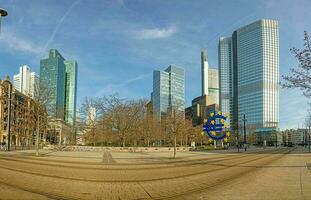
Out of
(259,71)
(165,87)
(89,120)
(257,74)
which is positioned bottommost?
(89,120)

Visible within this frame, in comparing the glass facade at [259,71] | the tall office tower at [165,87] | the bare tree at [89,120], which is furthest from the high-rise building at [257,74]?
the bare tree at [89,120]

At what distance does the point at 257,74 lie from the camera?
5960 inches

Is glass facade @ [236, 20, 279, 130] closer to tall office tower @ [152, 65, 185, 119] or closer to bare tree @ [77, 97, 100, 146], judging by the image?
tall office tower @ [152, 65, 185, 119]

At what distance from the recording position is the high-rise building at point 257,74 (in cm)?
15100

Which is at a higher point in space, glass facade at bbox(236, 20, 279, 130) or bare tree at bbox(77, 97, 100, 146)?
glass facade at bbox(236, 20, 279, 130)

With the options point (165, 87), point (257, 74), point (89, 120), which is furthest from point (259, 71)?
point (89, 120)

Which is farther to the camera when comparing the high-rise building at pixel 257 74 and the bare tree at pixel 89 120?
the high-rise building at pixel 257 74

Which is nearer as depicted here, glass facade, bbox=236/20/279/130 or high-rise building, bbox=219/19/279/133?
glass facade, bbox=236/20/279/130

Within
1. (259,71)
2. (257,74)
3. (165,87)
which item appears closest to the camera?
→ (259,71)

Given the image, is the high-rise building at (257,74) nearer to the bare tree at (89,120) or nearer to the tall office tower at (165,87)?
the tall office tower at (165,87)

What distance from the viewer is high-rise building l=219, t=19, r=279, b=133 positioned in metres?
151

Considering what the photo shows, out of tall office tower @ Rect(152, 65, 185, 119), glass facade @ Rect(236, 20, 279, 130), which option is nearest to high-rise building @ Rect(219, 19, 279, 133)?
glass facade @ Rect(236, 20, 279, 130)

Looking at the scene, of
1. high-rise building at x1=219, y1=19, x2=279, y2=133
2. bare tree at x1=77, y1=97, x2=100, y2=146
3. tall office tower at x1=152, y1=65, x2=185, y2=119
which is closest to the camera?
bare tree at x1=77, y1=97, x2=100, y2=146

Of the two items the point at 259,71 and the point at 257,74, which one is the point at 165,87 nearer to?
the point at 257,74
